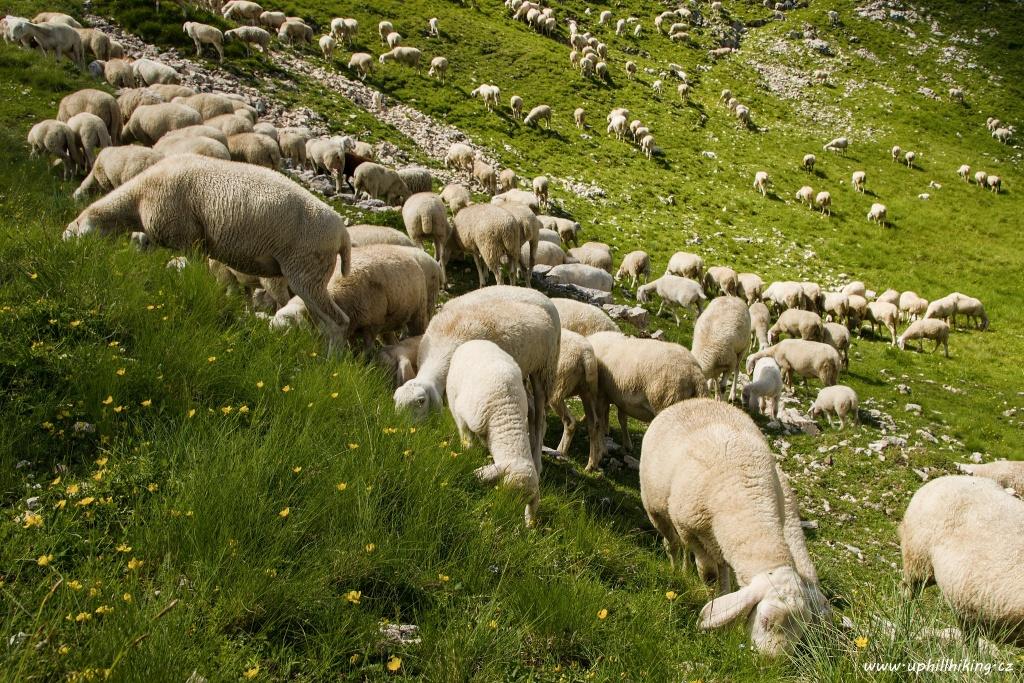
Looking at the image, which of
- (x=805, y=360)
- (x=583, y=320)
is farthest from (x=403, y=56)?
(x=583, y=320)

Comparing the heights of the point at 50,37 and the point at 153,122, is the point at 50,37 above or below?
above

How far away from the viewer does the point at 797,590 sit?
4.01 m

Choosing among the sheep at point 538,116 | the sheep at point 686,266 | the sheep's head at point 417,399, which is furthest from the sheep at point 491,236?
the sheep at point 538,116

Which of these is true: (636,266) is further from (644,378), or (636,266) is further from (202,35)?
(202,35)

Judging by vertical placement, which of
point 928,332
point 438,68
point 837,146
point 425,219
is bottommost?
point 928,332

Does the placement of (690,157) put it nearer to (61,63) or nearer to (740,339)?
(740,339)

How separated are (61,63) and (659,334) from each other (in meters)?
19.5

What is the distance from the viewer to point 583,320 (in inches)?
406

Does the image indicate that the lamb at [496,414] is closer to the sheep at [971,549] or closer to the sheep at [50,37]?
the sheep at [971,549]

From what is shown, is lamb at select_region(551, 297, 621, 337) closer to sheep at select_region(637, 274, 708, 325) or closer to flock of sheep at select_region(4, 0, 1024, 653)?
flock of sheep at select_region(4, 0, 1024, 653)

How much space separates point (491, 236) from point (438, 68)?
77.9 ft

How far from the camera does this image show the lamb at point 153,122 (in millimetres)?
14484

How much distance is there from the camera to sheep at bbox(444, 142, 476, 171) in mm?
25625

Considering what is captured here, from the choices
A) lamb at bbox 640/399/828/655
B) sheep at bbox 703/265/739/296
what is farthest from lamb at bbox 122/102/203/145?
sheep at bbox 703/265/739/296
